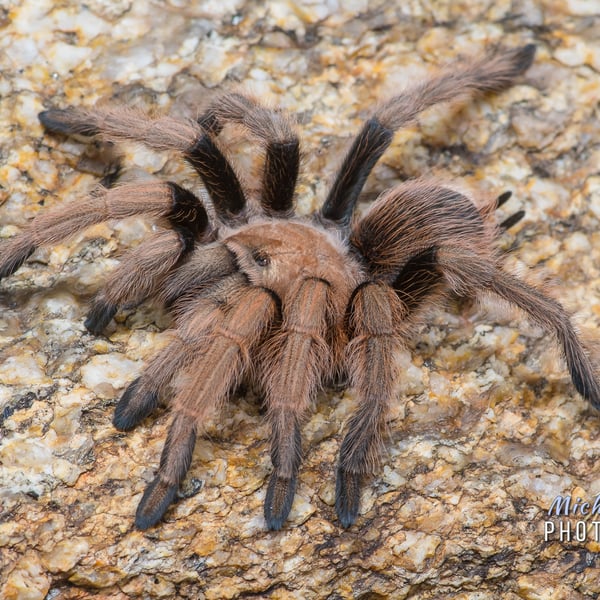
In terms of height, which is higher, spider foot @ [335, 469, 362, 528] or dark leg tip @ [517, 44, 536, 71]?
dark leg tip @ [517, 44, 536, 71]

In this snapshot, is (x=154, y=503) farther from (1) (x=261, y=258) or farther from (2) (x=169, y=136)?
(2) (x=169, y=136)

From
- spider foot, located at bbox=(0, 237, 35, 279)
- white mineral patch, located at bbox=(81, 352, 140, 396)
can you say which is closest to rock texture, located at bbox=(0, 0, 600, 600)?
white mineral patch, located at bbox=(81, 352, 140, 396)

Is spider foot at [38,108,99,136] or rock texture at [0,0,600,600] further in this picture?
spider foot at [38,108,99,136]

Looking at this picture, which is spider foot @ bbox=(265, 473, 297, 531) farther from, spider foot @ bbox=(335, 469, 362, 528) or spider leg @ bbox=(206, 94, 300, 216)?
spider leg @ bbox=(206, 94, 300, 216)

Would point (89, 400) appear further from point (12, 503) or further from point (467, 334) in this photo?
point (467, 334)

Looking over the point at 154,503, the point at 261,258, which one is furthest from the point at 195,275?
the point at 154,503

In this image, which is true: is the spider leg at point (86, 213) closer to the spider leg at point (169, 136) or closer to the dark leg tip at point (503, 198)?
the spider leg at point (169, 136)
